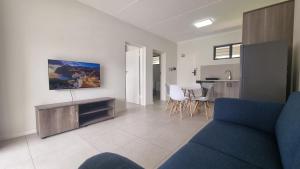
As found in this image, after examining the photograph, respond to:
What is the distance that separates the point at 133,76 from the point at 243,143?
172 inches

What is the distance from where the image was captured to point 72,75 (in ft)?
9.21

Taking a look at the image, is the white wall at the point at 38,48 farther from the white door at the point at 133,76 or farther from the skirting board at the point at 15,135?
the white door at the point at 133,76

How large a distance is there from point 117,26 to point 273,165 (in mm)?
4005

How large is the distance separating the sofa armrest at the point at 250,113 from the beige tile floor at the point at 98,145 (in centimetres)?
80

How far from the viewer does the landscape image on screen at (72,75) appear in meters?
2.56

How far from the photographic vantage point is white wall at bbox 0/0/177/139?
2168 mm

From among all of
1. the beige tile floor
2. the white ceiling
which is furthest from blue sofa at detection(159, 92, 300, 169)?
the white ceiling

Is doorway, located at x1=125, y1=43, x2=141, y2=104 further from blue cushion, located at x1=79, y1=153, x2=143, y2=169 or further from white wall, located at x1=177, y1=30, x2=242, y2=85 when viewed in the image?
blue cushion, located at x1=79, y1=153, x2=143, y2=169

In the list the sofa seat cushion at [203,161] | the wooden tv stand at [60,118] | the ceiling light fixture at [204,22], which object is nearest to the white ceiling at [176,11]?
the ceiling light fixture at [204,22]

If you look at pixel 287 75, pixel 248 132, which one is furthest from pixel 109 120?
pixel 287 75

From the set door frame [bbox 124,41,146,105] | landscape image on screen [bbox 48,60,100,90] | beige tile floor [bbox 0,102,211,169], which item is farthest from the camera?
door frame [bbox 124,41,146,105]

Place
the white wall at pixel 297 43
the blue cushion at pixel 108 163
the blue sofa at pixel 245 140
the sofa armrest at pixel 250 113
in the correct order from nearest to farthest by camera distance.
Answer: the blue cushion at pixel 108 163
the blue sofa at pixel 245 140
the sofa armrest at pixel 250 113
the white wall at pixel 297 43

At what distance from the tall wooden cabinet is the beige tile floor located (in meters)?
1.95

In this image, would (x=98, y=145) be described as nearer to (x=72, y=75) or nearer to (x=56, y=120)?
(x=56, y=120)
